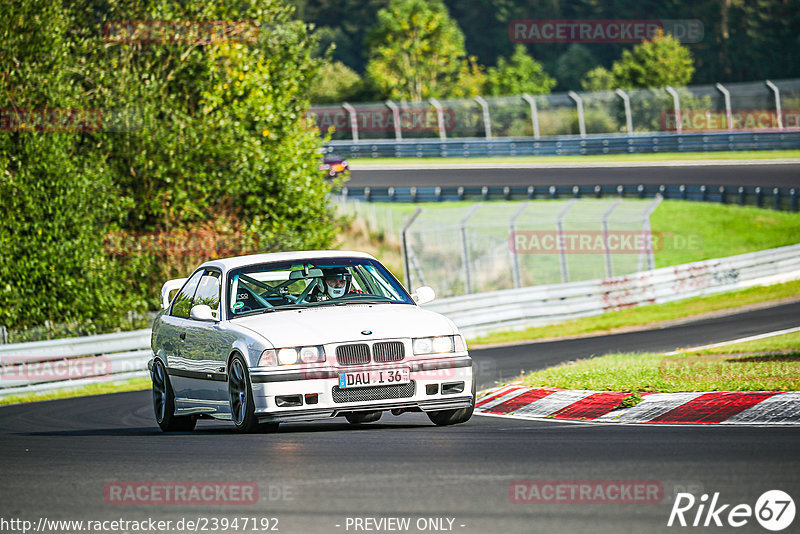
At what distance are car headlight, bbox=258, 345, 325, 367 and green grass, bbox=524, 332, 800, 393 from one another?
3.27 meters

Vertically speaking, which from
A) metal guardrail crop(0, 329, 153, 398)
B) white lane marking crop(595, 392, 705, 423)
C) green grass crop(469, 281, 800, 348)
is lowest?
green grass crop(469, 281, 800, 348)

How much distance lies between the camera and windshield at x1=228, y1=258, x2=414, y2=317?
33.4 feet

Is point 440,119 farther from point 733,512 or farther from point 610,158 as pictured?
point 733,512

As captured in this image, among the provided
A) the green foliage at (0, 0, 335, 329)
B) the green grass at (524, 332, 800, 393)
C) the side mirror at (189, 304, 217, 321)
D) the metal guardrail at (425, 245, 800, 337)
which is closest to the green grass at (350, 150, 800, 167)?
the metal guardrail at (425, 245, 800, 337)

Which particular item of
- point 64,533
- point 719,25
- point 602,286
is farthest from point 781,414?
point 719,25

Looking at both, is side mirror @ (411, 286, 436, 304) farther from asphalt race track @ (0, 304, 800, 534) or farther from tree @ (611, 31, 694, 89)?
tree @ (611, 31, 694, 89)

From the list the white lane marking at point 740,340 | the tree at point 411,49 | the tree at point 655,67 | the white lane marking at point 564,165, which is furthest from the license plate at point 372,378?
the tree at point 655,67

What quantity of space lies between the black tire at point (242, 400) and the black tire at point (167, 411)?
53.1 inches

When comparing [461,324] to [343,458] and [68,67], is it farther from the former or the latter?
[343,458]

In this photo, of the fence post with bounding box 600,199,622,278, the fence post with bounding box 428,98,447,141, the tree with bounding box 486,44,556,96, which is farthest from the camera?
the tree with bounding box 486,44,556,96

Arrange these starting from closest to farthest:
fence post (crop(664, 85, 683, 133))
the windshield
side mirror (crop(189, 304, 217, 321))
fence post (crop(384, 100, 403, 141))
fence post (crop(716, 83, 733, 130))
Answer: side mirror (crop(189, 304, 217, 321)) < the windshield < fence post (crop(716, 83, 733, 130)) < fence post (crop(664, 85, 683, 133)) < fence post (crop(384, 100, 403, 141))

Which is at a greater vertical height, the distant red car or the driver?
the driver

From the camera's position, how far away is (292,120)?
29.0m

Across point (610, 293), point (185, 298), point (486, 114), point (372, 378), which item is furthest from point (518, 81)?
point (372, 378)
